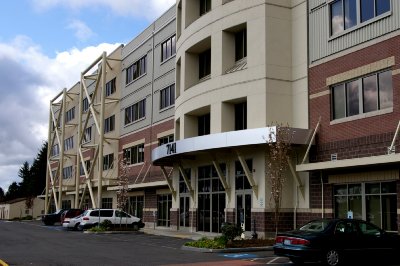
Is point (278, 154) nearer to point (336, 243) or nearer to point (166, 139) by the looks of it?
point (336, 243)

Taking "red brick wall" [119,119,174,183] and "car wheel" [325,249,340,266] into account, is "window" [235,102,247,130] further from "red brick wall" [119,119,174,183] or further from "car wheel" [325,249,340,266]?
"car wheel" [325,249,340,266]

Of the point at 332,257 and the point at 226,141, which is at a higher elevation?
the point at 226,141

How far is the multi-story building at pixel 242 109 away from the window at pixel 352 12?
223 centimetres

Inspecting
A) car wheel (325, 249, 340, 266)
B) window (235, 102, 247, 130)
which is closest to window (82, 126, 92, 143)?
window (235, 102, 247, 130)

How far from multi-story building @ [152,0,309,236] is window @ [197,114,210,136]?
0.06 meters

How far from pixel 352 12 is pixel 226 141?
803 cm

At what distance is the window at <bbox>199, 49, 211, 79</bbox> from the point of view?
3281 cm

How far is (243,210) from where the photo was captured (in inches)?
1063

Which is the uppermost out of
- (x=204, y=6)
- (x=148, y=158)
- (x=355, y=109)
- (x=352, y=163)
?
(x=204, y=6)

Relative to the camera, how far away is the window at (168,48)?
3964cm

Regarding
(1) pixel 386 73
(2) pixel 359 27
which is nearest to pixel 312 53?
Answer: (2) pixel 359 27

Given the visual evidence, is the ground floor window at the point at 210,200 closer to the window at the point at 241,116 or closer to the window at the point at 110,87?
the window at the point at 241,116

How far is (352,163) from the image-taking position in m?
20.5

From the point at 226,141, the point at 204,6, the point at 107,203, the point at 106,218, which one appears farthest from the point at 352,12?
the point at 107,203
